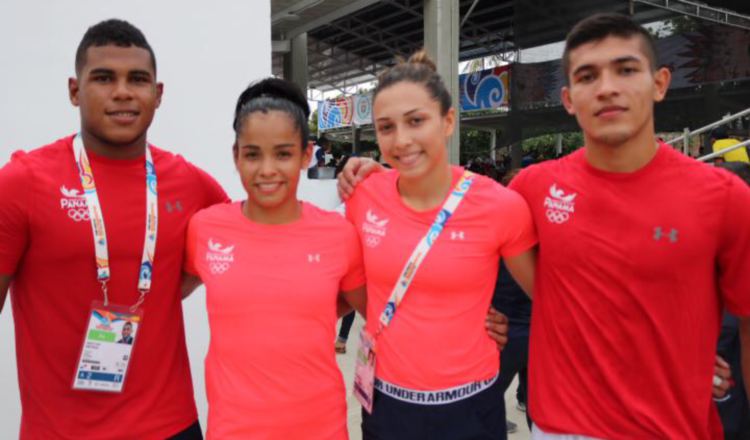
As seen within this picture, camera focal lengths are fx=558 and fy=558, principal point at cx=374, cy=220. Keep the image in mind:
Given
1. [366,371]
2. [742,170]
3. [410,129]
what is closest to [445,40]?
[742,170]

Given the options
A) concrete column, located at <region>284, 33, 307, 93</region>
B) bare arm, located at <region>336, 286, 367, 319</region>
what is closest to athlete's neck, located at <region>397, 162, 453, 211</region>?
bare arm, located at <region>336, 286, 367, 319</region>

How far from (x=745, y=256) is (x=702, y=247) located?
0.41ft

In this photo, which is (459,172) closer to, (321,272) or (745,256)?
(321,272)

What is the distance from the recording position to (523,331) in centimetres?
342

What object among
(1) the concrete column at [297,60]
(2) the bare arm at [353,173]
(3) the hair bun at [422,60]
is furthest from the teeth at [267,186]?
(1) the concrete column at [297,60]

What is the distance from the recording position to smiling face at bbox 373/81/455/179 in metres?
1.96

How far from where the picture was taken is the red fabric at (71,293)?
1756 mm

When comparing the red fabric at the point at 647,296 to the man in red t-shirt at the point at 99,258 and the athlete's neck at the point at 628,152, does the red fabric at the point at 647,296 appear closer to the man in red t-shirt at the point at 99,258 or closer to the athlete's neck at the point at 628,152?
the athlete's neck at the point at 628,152

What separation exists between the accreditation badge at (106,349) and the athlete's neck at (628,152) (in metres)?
1.66

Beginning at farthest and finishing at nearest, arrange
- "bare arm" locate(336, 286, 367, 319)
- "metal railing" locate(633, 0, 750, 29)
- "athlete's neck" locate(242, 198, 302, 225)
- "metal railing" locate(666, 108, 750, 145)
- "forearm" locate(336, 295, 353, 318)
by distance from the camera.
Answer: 1. "metal railing" locate(633, 0, 750, 29)
2. "metal railing" locate(666, 108, 750, 145)
3. "forearm" locate(336, 295, 353, 318)
4. "bare arm" locate(336, 286, 367, 319)
5. "athlete's neck" locate(242, 198, 302, 225)

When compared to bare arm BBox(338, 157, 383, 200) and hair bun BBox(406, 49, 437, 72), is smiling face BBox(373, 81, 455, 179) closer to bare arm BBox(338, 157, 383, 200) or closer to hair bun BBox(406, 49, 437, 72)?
hair bun BBox(406, 49, 437, 72)

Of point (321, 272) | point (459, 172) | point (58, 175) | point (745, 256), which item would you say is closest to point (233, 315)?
point (321, 272)

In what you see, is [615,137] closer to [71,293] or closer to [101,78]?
[101,78]

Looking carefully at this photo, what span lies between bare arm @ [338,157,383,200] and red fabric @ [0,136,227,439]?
0.71 metres
